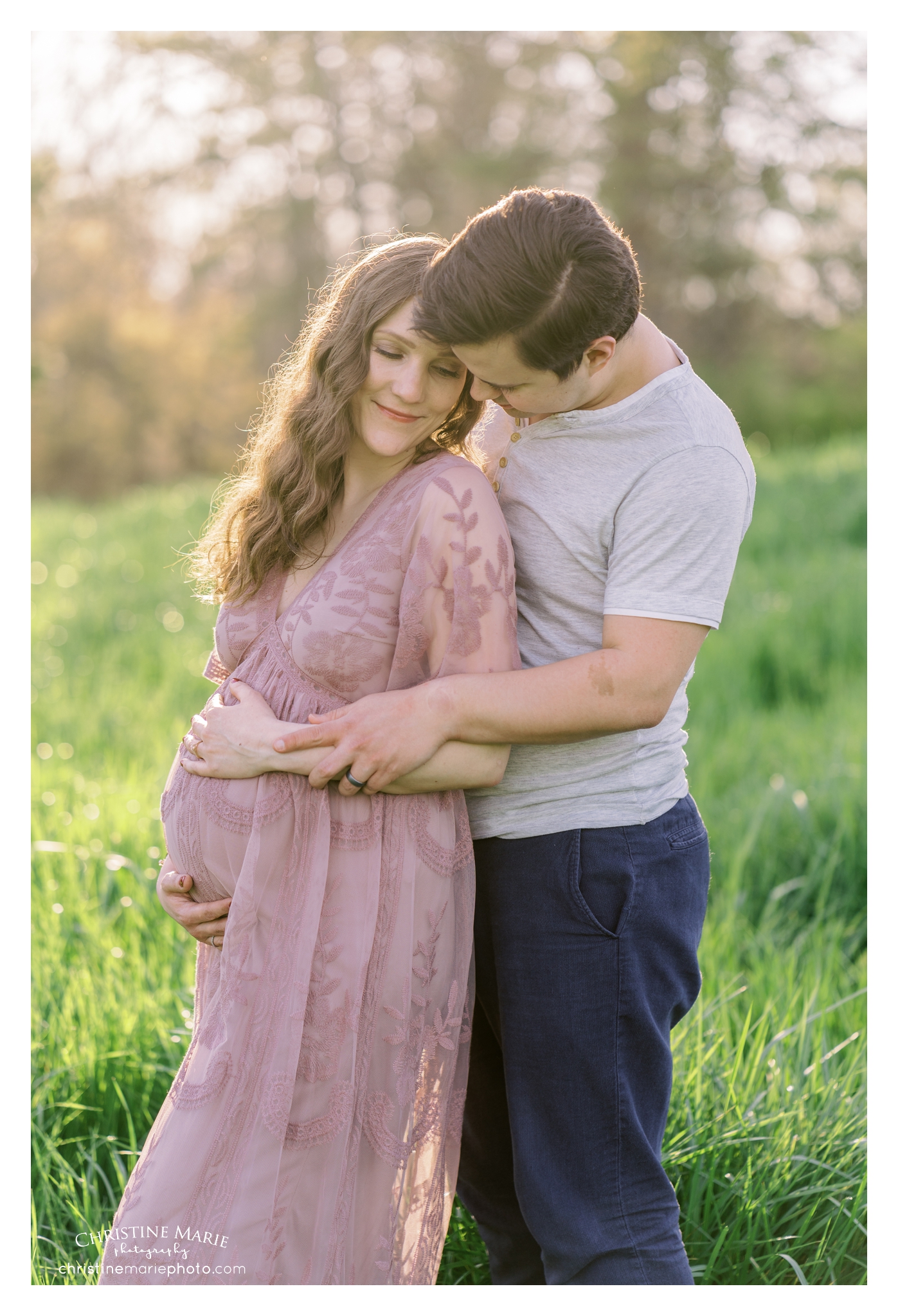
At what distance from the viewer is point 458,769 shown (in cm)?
169

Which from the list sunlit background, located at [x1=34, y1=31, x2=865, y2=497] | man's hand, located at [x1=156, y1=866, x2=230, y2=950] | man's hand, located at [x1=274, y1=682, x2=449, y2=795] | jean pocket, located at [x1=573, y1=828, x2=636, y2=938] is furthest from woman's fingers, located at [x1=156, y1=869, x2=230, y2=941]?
sunlit background, located at [x1=34, y1=31, x2=865, y2=497]

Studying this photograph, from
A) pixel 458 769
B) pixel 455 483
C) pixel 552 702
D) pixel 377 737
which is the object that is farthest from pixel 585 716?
pixel 455 483

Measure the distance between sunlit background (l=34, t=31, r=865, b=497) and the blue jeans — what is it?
31.6 ft

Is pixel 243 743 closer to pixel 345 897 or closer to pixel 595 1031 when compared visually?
pixel 345 897

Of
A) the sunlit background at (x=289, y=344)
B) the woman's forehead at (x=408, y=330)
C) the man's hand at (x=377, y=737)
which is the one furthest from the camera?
the sunlit background at (x=289, y=344)

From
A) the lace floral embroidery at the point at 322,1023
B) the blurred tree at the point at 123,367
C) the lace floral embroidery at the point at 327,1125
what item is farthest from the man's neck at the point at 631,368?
the blurred tree at the point at 123,367

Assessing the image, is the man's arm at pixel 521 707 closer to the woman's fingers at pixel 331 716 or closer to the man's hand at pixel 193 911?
the woman's fingers at pixel 331 716

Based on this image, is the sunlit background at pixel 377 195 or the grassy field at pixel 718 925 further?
the sunlit background at pixel 377 195

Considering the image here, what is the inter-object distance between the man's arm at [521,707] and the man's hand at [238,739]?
42 mm

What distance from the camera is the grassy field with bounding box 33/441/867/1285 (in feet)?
7.28

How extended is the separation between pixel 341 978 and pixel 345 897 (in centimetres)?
13

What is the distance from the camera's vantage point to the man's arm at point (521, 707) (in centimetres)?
159
